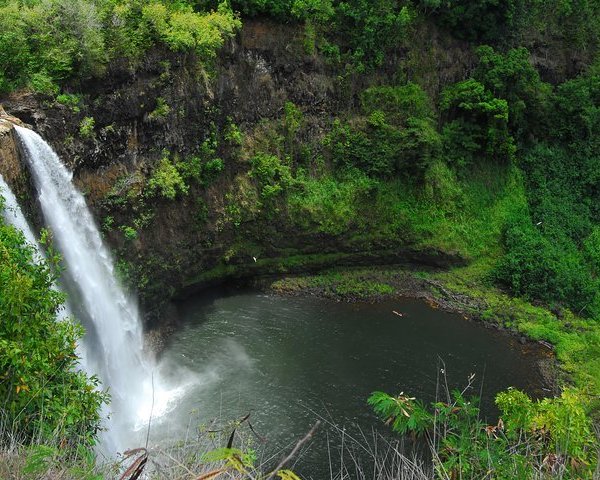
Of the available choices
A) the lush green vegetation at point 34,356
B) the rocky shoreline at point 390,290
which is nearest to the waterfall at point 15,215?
the lush green vegetation at point 34,356

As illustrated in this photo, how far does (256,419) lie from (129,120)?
1028 cm

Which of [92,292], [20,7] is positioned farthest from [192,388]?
[20,7]

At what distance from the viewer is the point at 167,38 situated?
17.8 m

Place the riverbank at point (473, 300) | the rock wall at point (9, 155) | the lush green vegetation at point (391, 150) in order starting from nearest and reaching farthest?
the rock wall at point (9, 155) < the lush green vegetation at point (391, 150) < the riverbank at point (473, 300)

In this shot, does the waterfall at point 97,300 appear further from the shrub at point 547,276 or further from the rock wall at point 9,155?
the shrub at point 547,276

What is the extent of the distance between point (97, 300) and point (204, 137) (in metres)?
7.52

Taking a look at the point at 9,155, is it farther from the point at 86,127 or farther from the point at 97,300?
the point at 97,300

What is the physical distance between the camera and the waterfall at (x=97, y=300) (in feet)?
46.8

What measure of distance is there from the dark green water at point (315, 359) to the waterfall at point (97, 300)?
1.12m

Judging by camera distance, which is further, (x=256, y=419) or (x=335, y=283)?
(x=335, y=283)

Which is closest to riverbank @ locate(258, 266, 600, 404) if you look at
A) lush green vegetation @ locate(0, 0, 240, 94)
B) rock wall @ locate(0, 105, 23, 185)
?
lush green vegetation @ locate(0, 0, 240, 94)

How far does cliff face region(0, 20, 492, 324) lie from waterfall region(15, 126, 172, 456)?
30.3 inches

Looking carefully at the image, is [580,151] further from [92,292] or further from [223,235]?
[92,292]

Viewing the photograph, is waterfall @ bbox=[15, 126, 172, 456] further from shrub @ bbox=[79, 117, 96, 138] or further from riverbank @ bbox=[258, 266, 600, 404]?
riverbank @ bbox=[258, 266, 600, 404]
